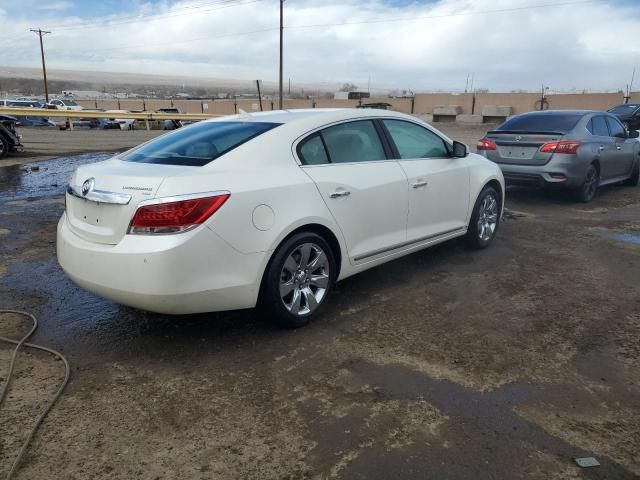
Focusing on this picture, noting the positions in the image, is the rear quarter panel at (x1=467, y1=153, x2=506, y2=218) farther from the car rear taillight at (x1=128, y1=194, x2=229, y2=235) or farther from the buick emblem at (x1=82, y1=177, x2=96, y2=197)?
the buick emblem at (x1=82, y1=177, x2=96, y2=197)

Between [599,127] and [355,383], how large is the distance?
26.5 feet

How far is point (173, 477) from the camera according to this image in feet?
8.09

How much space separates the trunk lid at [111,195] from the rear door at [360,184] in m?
1.11

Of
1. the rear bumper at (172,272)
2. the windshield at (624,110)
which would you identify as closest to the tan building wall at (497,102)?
the windshield at (624,110)

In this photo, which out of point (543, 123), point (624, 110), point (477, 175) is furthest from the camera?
point (624, 110)

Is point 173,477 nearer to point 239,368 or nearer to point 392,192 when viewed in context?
point 239,368

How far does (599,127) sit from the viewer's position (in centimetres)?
932

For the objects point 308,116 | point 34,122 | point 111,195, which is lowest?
point 34,122

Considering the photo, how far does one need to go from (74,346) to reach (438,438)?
249 cm

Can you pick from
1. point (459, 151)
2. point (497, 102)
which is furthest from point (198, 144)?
point (497, 102)

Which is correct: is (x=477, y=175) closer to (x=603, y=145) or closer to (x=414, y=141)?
(x=414, y=141)

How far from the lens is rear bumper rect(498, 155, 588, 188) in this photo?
27.6 feet

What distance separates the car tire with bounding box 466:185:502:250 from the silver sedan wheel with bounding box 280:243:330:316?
241cm

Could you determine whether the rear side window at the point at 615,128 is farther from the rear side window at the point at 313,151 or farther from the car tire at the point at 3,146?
the car tire at the point at 3,146
